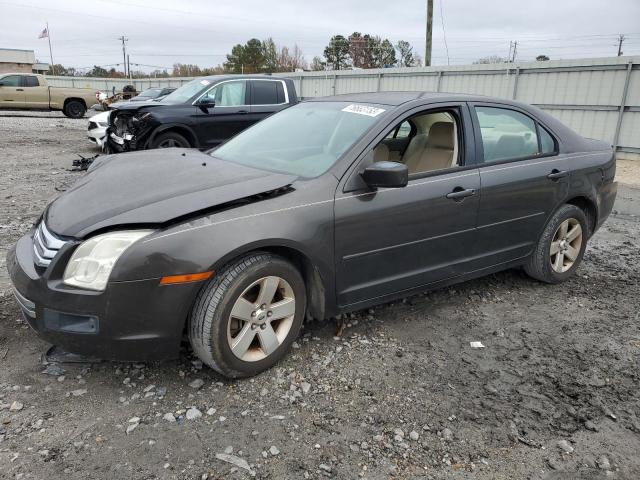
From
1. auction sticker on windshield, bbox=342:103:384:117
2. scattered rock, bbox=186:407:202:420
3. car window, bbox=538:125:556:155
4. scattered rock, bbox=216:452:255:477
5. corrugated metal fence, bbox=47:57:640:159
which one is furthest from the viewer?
corrugated metal fence, bbox=47:57:640:159

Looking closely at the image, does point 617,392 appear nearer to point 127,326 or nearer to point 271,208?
point 271,208

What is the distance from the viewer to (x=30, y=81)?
20.4 m

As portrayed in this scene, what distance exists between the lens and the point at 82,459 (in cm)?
225

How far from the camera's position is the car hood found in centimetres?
261

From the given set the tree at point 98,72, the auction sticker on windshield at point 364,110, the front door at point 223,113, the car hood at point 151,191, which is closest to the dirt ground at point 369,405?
the car hood at point 151,191

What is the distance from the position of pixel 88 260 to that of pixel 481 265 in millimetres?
2693

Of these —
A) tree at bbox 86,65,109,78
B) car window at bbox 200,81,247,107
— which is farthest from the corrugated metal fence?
tree at bbox 86,65,109,78

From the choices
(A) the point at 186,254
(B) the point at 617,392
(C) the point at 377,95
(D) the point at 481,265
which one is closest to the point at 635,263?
(D) the point at 481,265

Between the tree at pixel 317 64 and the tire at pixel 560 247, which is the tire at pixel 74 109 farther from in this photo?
the tree at pixel 317 64

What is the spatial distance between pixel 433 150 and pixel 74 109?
2114 cm

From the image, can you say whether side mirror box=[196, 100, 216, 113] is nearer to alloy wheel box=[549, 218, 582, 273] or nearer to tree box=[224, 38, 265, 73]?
alloy wheel box=[549, 218, 582, 273]

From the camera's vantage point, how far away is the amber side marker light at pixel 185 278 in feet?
Result: 8.19

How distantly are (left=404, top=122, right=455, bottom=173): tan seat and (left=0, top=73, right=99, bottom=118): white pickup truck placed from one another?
822 inches

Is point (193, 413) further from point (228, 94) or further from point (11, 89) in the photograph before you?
point (11, 89)
